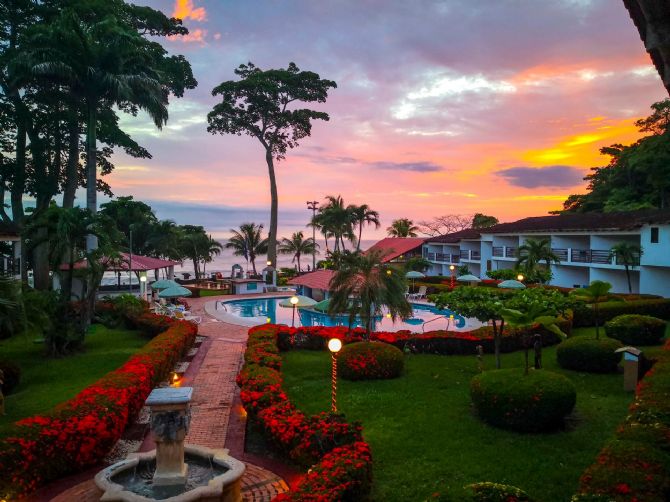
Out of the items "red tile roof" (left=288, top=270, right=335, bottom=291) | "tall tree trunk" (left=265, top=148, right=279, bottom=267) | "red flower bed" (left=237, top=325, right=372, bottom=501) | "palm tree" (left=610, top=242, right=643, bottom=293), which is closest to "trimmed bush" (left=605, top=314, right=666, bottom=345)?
"palm tree" (left=610, top=242, right=643, bottom=293)

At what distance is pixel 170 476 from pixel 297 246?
198 feet

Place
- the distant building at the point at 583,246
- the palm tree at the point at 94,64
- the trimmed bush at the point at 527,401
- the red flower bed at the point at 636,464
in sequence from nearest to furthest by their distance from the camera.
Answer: the red flower bed at the point at 636,464
the trimmed bush at the point at 527,401
the palm tree at the point at 94,64
the distant building at the point at 583,246

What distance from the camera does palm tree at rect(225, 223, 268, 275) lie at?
206 feet

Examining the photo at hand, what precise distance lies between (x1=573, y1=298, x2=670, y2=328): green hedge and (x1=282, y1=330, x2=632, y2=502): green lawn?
962 cm

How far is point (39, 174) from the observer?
36.0 m

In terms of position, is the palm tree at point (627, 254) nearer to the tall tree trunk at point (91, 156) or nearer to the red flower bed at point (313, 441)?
the red flower bed at point (313, 441)

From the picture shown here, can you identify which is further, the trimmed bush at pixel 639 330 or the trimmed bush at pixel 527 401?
the trimmed bush at pixel 639 330

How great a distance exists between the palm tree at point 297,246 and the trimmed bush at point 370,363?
5078cm

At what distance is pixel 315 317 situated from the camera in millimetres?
32938

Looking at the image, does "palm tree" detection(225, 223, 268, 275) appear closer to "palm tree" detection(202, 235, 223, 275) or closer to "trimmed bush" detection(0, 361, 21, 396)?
"palm tree" detection(202, 235, 223, 275)

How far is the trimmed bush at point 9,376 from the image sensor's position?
14.1 m

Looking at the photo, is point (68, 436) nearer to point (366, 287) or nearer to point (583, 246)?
point (366, 287)

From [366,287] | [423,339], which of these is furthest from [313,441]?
[423,339]

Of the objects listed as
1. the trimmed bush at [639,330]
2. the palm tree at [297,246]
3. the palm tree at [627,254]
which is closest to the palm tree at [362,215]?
the palm tree at [297,246]
